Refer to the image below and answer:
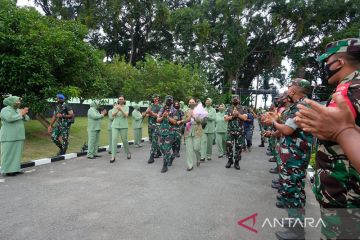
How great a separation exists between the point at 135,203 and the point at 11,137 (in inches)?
140

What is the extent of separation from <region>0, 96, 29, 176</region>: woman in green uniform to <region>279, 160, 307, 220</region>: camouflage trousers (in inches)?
220

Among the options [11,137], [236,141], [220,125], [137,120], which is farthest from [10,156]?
[220,125]

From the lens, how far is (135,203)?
4562mm

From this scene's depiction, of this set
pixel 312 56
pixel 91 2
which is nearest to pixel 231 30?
pixel 312 56

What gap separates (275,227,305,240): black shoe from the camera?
3.31m

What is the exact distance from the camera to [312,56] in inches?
1195

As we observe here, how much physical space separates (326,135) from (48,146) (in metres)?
10.3

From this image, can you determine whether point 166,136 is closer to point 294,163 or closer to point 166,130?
point 166,130

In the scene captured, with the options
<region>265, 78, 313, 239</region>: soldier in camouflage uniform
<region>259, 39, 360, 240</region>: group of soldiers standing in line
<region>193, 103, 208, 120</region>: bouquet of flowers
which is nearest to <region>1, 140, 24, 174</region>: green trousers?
<region>193, 103, 208, 120</region>: bouquet of flowers

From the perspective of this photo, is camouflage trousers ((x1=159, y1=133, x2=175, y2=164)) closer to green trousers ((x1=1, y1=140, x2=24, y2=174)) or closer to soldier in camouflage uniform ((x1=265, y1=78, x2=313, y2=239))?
green trousers ((x1=1, y1=140, x2=24, y2=174))

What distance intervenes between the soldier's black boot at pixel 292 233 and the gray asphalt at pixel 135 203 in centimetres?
17

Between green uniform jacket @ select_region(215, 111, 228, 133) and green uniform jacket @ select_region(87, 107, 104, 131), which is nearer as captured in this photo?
green uniform jacket @ select_region(87, 107, 104, 131)

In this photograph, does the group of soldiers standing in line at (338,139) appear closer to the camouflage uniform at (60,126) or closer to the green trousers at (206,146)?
the green trousers at (206,146)

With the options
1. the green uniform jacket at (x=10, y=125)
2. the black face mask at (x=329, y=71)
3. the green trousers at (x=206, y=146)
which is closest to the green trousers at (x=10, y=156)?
the green uniform jacket at (x=10, y=125)
